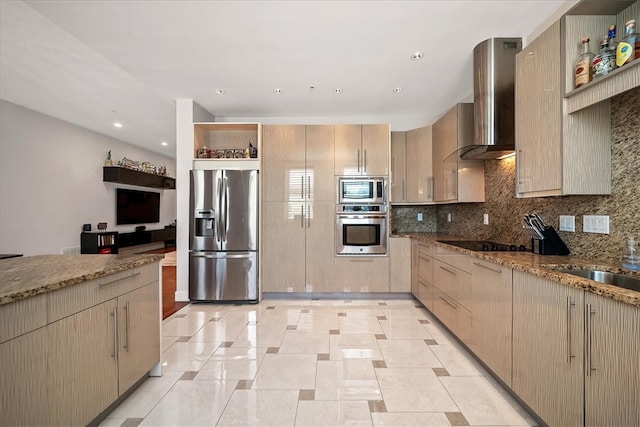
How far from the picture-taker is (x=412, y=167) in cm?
419

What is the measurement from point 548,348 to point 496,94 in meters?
1.99

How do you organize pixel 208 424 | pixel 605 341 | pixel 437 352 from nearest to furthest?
1. pixel 605 341
2. pixel 208 424
3. pixel 437 352

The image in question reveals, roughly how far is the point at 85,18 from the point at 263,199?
2425 mm

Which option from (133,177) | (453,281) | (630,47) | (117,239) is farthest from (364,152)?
(133,177)

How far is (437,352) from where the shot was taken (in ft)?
8.22

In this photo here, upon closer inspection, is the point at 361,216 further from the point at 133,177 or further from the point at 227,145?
the point at 133,177

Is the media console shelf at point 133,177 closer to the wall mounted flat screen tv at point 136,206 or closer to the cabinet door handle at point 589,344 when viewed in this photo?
the wall mounted flat screen tv at point 136,206

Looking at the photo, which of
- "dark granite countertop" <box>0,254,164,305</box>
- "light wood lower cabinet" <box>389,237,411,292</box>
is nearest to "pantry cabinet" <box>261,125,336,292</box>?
"light wood lower cabinet" <box>389,237,411,292</box>

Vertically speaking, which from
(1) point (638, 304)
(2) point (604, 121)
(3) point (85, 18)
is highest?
(3) point (85, 18)

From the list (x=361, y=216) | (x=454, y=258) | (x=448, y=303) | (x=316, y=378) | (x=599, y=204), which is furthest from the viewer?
(x=361, y=216)

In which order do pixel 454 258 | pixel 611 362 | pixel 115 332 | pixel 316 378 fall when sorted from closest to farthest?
pixel 611 362, pixel 115 332, pixel 316 378, pixel 454 258

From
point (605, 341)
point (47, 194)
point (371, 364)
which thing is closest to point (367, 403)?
point (371, 364)

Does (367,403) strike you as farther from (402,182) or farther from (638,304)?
(402,182)

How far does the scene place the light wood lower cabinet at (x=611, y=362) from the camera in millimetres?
1066
